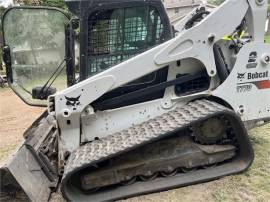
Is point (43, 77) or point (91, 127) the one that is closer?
point (91, 127)

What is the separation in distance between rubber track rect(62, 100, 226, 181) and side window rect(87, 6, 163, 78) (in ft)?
1.65

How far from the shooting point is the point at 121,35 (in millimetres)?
4312

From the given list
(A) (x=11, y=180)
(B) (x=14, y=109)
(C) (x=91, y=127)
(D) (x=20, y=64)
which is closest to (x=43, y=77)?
(D) (x=20, y=64)

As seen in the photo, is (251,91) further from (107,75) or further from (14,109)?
(14,109)

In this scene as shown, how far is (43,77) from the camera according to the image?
4.77 meters

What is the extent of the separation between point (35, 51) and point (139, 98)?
1.35 m

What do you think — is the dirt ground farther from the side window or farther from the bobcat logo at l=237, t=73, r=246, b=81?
the side window

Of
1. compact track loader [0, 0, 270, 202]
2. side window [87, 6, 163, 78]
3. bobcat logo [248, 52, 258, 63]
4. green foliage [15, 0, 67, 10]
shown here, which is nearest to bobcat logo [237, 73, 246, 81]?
compact track loader [0, 0, 270, 202]

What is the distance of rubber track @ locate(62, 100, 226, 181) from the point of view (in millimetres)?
3828

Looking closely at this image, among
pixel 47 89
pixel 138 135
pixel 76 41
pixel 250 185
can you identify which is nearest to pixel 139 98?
pixel 138 135

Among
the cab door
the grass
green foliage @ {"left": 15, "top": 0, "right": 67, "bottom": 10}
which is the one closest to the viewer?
the grass

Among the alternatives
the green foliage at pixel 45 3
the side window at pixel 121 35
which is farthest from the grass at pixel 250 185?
the green foliage at pixel 45 3

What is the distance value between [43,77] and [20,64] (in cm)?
30

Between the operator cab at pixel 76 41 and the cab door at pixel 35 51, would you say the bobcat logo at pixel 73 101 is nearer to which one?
the operator cab at pixel 76 41
